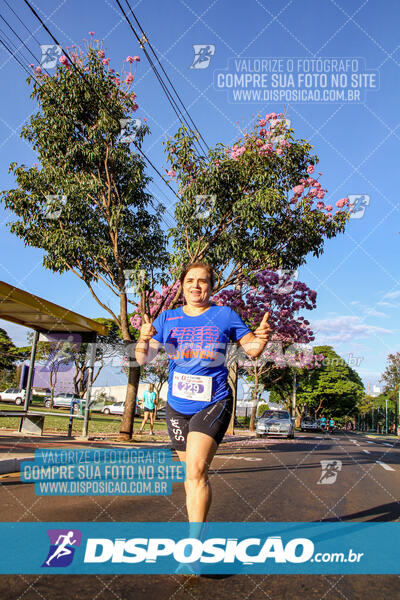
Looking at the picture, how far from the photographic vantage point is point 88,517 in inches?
170

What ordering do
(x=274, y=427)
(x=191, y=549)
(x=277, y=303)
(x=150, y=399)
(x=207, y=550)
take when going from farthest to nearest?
(x=274, y=427) → (x=277, y=303) → (x=150, y=399) → (x=207, y=550) → (x=191, y=549)

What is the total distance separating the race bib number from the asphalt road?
1.07m

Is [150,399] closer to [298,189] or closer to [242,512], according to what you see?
[298,189]

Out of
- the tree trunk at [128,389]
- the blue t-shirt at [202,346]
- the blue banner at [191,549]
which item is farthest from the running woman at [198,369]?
the tree trunk at [128,389]

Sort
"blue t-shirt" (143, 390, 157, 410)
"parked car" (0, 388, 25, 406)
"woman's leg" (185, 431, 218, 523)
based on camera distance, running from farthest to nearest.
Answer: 1. "parked car" (0, 388, 25, 406)
2. "blue t-shirt" (143, 390, 157, 410)
3. "woman's leg" (185, 431, 218, 523)

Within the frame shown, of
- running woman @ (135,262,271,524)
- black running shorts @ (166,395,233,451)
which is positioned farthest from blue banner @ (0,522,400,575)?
black running shorts @ (166,395,233,451)

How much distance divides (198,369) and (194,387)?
0.40ft

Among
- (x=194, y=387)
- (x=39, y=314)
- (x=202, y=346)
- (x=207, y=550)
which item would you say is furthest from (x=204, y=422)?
(x=39, y=314)

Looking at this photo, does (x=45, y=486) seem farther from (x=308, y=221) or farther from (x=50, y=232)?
(x=308, y=221)

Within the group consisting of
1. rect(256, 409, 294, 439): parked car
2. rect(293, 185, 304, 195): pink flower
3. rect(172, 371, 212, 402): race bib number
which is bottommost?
rect(256, 409, 294, 439): parked car

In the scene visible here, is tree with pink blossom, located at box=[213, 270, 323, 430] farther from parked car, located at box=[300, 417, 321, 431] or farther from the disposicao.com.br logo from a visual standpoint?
parked car, located at box=[300, 417, 321, 431]

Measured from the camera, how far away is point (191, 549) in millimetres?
3000

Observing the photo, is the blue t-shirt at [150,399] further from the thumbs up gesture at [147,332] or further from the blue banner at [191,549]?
the thumbs up gesture at [147,332]

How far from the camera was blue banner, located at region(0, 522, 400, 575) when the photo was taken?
10.0ft
